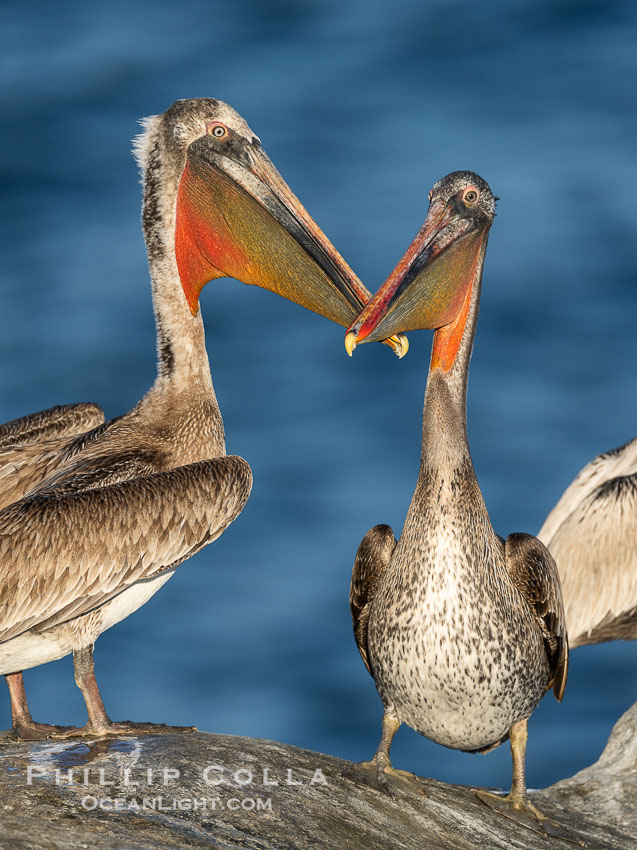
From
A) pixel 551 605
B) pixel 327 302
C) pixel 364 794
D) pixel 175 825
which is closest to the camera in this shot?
pixel 175 825

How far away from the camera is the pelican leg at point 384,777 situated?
15.6ft

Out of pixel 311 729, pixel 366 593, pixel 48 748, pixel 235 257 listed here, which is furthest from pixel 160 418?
pixel 311 729

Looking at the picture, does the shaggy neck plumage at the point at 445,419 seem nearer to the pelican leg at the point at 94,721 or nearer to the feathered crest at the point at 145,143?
the pelican leg at the point at 94,721

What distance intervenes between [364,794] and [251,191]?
8.30 feet

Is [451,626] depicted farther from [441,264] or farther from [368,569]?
[441,264]

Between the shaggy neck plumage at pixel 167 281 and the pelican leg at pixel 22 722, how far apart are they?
4.52 ft

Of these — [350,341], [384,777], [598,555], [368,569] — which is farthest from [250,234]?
[598,555]

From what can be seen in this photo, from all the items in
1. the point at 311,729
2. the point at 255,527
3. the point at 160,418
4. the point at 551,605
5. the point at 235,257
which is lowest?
the point at 551,605

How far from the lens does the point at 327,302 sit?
17.9 ft

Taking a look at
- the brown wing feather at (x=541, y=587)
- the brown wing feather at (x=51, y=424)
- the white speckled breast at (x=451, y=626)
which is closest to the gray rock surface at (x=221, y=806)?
the white speckled breast at (x=451, y=626)

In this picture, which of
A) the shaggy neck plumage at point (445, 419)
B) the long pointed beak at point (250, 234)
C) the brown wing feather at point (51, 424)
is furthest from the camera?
the brown wing feather at point (51, 424)

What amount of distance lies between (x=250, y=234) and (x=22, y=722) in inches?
87.0

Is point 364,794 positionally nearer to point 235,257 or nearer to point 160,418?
point 160,418

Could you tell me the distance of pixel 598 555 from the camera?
8141 millimetres
